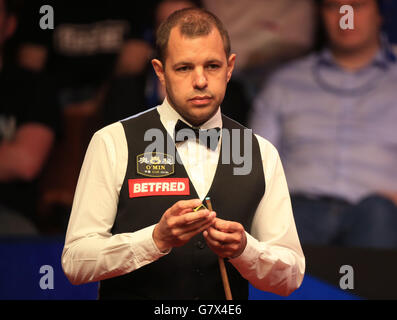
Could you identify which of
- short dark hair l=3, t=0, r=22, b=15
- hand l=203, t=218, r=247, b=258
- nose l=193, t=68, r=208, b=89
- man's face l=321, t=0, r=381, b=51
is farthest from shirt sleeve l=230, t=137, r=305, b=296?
short dark hair l=3, t=0, r=22, b=15

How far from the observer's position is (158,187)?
1.96 m

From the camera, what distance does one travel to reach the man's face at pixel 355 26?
3.57m

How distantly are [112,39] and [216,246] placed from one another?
2383mm

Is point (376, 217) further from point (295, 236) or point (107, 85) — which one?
point (107, 85)

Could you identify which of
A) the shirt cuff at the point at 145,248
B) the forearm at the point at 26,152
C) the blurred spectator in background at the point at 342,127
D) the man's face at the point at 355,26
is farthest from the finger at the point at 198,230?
the man's face at the point at 355,26

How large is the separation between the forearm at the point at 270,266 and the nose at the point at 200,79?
468mm

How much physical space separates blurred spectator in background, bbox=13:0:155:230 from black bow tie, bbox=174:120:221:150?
169 centimetres

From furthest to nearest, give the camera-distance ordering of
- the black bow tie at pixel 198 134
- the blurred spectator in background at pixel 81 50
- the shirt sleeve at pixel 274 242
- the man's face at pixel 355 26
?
the blurred spectator in background at pixel 81 50 < the man's face at pixel 355 26 < the black bow tie at pixel 198 134 < the shirt sleeve at pixel 274 242

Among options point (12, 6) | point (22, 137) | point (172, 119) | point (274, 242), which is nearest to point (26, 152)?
point (22, 137)

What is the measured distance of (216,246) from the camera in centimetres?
174

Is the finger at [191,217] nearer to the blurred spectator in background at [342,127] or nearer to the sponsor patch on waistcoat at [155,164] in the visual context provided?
the sponsor patch on waistcoat at [155,164]

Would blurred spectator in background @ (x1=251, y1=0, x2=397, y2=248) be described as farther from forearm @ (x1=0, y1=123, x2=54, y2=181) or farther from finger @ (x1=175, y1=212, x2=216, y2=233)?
finger @ (x1=175, y1=212, x2=216, y2=233)

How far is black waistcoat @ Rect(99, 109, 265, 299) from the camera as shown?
193 cm

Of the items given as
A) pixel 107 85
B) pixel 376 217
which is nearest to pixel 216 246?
pixel 376 217
